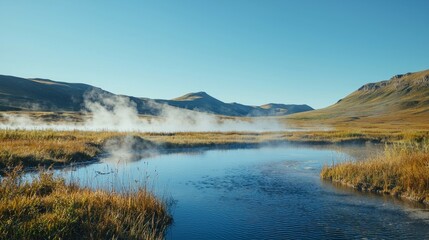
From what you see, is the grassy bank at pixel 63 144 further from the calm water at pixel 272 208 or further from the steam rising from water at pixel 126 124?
the steam rising from water at pixel 126 124

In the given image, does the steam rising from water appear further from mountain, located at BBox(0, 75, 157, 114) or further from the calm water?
the calm water

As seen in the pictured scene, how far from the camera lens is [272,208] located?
1438cm

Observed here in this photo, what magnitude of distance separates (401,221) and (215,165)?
15.7m

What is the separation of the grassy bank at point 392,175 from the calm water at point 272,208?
970mm

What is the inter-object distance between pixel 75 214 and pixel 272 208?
7.95 meters

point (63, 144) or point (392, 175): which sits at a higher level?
point (392, 175)

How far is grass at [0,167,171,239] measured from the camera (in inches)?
315

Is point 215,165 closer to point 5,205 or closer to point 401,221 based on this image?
point 401,221

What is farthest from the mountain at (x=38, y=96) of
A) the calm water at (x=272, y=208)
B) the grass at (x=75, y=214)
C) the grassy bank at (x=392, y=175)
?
the grass at (x=75, y=214)

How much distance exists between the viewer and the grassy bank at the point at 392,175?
52.2 ft

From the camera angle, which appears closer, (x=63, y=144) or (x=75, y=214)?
(x=75, y=214)

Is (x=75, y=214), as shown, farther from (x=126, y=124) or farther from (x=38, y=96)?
(x=38, y=96)

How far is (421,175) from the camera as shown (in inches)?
627

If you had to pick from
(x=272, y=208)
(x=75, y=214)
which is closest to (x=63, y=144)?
(x=272, y=208)
